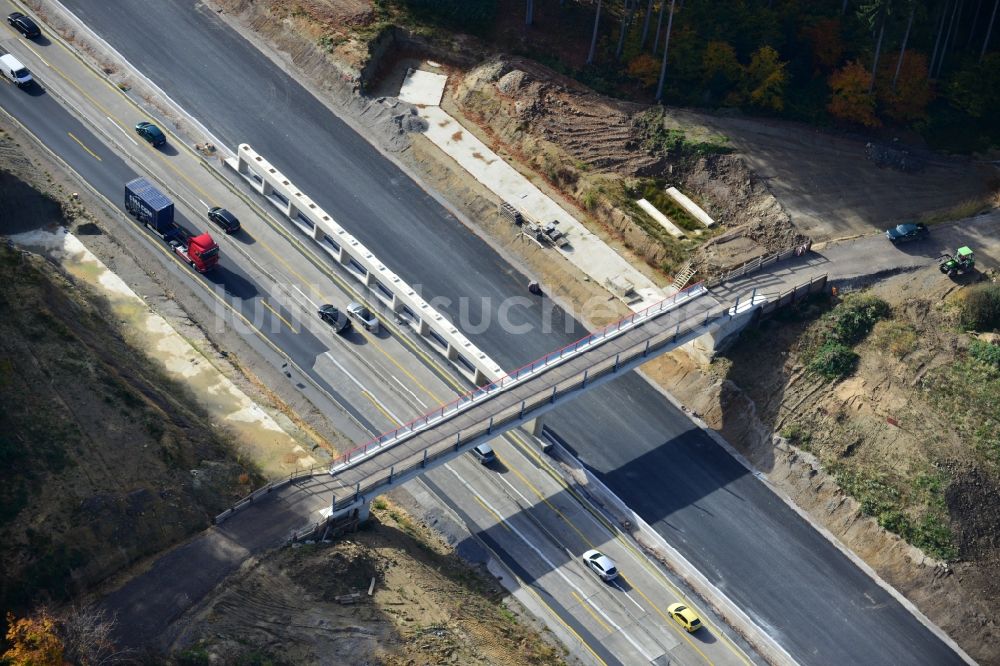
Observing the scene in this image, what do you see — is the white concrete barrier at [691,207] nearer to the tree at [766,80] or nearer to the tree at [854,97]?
the tree at [766,80]

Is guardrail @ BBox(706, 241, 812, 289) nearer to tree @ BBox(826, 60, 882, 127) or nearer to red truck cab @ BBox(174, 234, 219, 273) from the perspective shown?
tree @ BBox(826, 60, 882, 127)

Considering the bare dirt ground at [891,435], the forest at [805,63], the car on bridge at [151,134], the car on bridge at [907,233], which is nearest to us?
the bare dirt ground at [891,435]

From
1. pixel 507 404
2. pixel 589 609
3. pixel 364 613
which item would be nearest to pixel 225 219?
pixel 507 404

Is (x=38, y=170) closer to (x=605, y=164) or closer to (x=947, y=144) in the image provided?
(x=605, y=164)

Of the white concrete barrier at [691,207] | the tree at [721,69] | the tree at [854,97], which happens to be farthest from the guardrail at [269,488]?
the tree at [854,97]

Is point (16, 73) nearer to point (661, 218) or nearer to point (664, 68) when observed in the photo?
point (664, 68)
